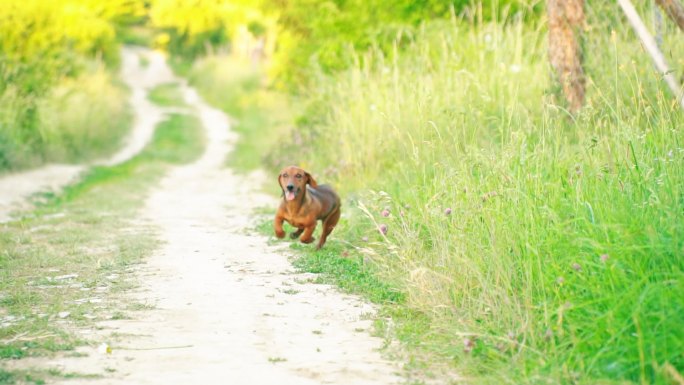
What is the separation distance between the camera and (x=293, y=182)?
7.32 metres

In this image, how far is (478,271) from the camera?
Result: 4.92m

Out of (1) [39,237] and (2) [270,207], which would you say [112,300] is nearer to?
(1) [39,237]

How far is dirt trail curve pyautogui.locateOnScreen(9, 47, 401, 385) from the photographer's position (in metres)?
4.27

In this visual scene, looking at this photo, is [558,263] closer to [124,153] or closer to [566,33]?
[566,33]

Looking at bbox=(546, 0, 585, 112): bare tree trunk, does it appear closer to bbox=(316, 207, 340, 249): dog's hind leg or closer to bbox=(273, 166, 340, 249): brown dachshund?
bbox=(316, 207, 340, 249): dog's hind leg

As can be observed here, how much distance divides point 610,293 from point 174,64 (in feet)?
157

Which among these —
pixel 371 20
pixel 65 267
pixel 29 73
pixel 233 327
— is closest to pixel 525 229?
pixel 233 327

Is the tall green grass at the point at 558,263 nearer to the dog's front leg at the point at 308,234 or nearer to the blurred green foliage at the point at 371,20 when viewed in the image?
the dog's front leg at the point at 308,234

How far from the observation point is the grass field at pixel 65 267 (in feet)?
15.9

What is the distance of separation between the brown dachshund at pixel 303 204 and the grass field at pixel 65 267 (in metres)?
1.24

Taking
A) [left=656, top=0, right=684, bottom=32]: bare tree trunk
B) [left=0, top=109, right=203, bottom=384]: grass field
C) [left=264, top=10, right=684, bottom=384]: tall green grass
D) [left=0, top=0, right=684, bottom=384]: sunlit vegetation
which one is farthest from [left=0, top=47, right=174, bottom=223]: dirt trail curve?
[left=656, top=0, right=684, bottom=32]: bare tree trunk

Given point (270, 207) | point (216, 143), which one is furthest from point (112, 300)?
point (216, 143)

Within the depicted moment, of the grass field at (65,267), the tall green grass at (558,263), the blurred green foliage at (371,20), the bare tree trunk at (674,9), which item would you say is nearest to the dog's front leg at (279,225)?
the tall green grass at (558,263)

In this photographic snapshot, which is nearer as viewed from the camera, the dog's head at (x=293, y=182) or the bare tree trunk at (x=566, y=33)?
the dog's head at (x=293, y=182)
